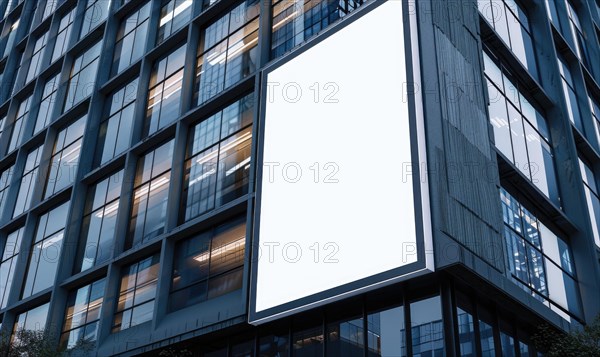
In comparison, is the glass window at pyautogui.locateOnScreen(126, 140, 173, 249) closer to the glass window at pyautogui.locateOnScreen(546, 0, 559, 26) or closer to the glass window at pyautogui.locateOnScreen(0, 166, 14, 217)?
the glass window at pyautogui.locateOnScreen(0, 166, 14, 217)

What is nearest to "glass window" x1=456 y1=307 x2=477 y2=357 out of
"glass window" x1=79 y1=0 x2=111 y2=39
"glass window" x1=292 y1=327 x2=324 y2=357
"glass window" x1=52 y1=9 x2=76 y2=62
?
"glass window" x1=292 y1=327 x2=324 y2=357

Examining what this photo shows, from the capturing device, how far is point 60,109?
4606cm

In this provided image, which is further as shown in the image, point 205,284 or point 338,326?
point 205,284

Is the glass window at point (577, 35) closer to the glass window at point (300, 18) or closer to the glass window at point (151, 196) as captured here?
the glass window at point (300, 18)

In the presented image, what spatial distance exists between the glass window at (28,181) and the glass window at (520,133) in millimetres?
28058

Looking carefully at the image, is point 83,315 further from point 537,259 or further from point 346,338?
point 537,259

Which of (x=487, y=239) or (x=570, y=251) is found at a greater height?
(x=570, y=251)

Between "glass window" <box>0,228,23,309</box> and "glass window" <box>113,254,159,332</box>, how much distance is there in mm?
11290

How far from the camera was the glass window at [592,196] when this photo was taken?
122 ft

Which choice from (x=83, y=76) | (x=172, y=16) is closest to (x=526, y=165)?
(x=172, y=16)

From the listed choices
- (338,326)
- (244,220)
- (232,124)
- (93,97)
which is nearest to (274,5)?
(232,124)

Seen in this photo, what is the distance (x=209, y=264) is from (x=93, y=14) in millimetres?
25104

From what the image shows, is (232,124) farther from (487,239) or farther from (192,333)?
(487,239)

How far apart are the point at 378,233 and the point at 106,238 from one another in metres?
18.2
